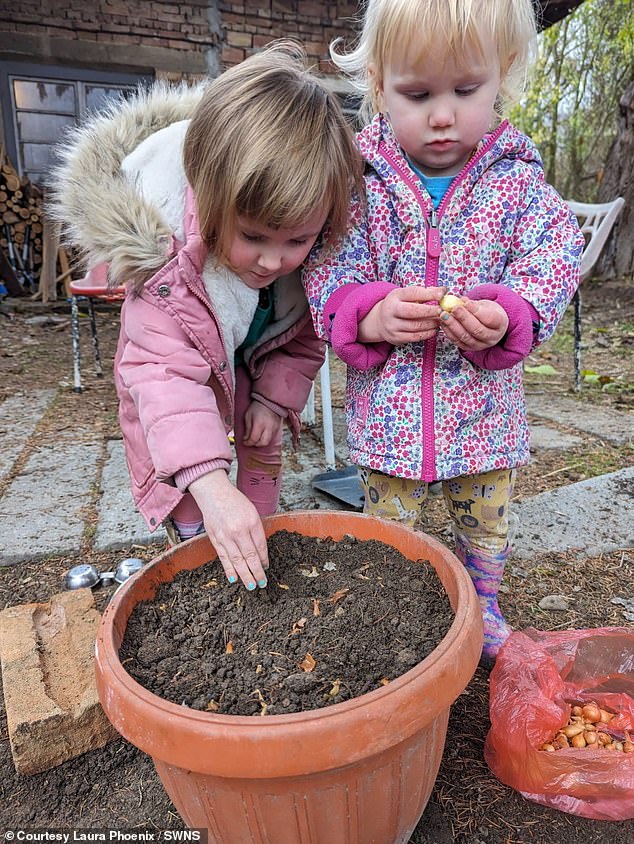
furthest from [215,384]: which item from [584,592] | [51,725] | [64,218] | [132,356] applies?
[584,592]

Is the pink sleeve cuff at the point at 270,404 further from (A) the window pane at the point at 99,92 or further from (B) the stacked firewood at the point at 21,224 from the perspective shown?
(B) the stacked firewood at the point at 21,224

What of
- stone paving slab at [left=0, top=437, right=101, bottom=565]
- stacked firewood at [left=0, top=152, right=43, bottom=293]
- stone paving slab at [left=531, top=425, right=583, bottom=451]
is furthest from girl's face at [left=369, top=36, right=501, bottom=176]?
stacked firewood at [left=0, top=152, right=43, bottom=293]

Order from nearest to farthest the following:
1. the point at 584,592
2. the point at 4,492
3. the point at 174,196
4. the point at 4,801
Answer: the point at 4,801
the point at 174,196
the point at 584,592
the point at 4,492

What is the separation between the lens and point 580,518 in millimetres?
2350

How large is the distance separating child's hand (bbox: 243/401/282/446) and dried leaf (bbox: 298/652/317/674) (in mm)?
825

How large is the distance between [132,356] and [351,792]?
0.92m

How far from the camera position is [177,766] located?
87 cm

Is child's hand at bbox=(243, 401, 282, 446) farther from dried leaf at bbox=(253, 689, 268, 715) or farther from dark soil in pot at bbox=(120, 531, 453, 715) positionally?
dried leaf at bbox=(253, 689, 268, 715)

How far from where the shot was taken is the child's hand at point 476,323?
1.24 meters

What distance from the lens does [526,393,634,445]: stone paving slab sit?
10.9ft

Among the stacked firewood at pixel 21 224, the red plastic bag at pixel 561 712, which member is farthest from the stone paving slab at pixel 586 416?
the stacked firewood at pixel 21 224

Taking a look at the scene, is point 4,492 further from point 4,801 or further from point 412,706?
point 412,706

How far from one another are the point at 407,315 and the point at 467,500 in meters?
0.55

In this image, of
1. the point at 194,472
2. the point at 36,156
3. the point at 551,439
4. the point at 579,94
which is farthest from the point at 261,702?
the point at 579,94
